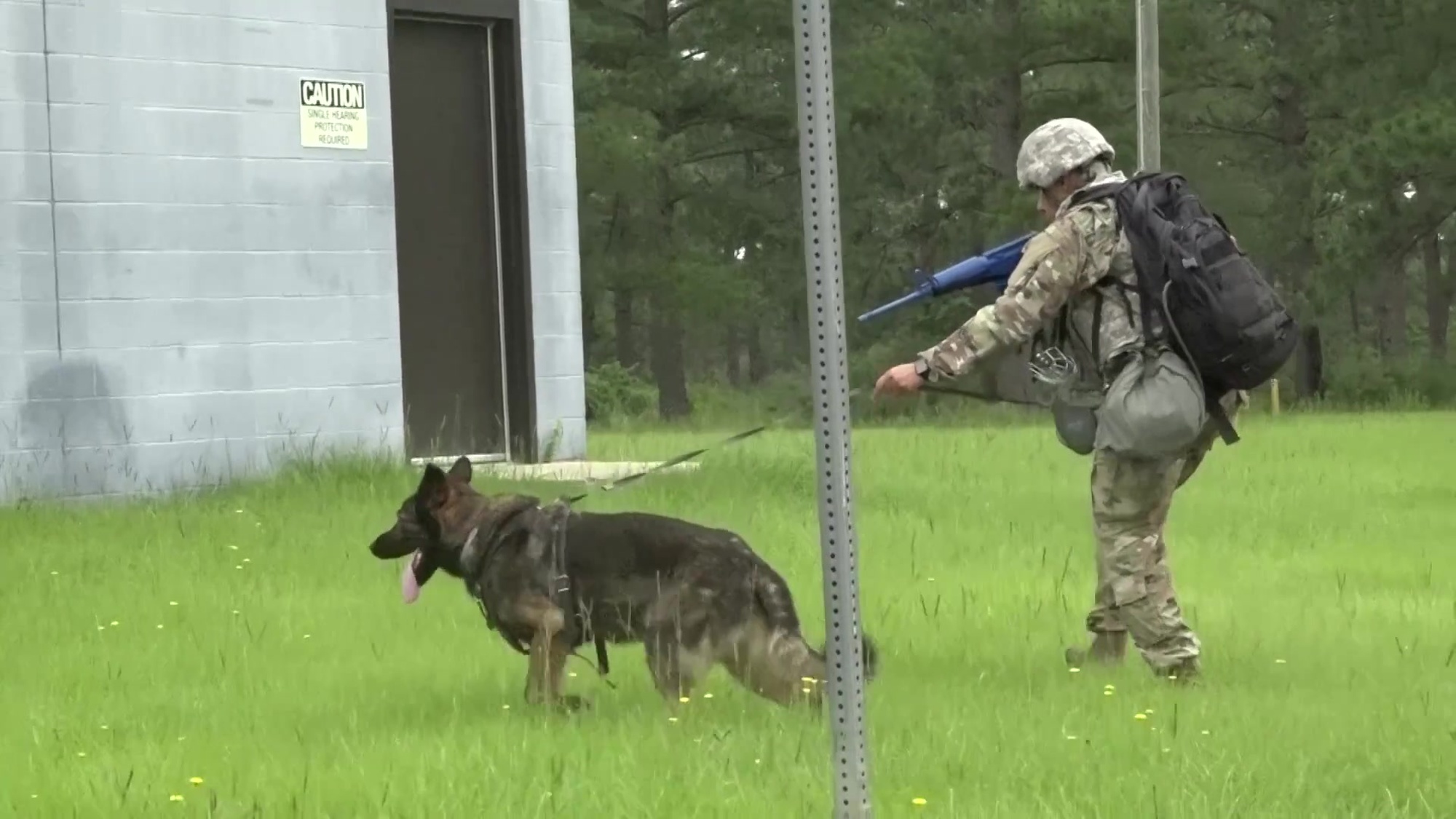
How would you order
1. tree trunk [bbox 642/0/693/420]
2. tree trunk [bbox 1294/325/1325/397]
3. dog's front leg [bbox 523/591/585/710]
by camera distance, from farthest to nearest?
1. tree trunk [bbox 642/0/693/420]
2. tree trunk [bbox 1294/325/1325/397]
3. dog's front leg [bbox 523/591/585/710]

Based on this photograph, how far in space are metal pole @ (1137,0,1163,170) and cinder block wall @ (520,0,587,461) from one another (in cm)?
801

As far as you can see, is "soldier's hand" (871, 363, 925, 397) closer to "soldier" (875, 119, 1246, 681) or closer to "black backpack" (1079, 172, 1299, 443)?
"soldier" (875, 119, 1246, 681)

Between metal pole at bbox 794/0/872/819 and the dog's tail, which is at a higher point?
metal pole at bbox 794/0/872/819

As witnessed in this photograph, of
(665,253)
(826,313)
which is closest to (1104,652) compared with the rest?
(826,313)

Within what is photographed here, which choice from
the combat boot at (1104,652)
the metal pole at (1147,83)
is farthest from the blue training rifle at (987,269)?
the metal pole at (1147,83)

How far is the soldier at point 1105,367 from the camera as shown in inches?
258

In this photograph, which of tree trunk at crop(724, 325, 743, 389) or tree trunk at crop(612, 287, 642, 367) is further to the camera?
tree trunk at crop(724, 325, 743, 389)

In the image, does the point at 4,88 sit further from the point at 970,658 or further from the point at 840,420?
the point at 840,420

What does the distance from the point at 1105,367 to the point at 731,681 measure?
162 centimetres

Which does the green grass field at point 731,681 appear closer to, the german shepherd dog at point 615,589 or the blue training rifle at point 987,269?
the german shepherd dog at point 615,589

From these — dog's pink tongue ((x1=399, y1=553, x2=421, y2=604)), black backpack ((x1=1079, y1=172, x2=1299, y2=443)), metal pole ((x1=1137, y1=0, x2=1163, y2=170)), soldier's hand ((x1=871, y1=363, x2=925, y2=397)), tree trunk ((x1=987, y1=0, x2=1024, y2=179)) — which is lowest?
dog's pink tongue ((x1=399, y1=553, x2=421, y2=604))

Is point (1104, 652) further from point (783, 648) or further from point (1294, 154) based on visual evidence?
point (1294, 154)

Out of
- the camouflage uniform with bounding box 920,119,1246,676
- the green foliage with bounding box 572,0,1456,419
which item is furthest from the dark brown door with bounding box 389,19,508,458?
the green foliage with bounding box 572,0,1456,419

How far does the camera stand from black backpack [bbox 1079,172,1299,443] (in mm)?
6398
